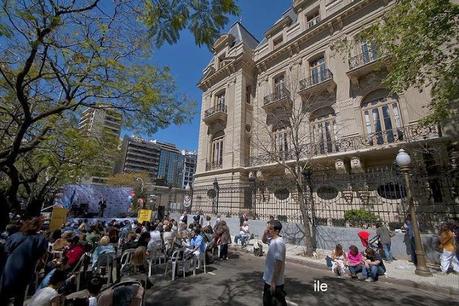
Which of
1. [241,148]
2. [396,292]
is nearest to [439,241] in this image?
[396,292]

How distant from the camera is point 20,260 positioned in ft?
12.0

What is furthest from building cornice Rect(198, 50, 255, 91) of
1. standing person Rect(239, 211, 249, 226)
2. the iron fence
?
standing person Rect(239, 211, 249, 226)

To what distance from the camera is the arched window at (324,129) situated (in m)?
15.9

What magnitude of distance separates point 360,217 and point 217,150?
1481 centimetres

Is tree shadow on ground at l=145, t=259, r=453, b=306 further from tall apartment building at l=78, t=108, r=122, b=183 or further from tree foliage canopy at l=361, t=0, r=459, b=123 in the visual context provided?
tall apartment building at l=78, t=108, r=122, b=183

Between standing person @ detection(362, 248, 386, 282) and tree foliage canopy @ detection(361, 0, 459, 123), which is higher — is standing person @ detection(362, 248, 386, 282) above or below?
below

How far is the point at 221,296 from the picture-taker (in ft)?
17.1

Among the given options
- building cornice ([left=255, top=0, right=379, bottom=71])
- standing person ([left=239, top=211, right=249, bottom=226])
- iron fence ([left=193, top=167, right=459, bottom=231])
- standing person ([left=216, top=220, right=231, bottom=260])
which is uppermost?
building cornice ([left=255, top=0, right=379, bottom=71])

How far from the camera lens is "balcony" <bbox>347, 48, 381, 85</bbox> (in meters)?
14.0

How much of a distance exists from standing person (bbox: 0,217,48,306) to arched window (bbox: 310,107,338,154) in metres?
15.2

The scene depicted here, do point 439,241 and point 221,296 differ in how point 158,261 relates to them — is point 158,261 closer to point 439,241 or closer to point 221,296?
point 221,296

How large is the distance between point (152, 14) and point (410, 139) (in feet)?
45.2

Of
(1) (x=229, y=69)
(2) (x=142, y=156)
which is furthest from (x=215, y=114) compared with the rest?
(2) (x=142, y=156)

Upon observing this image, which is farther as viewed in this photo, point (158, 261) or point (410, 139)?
point (410, 139)
